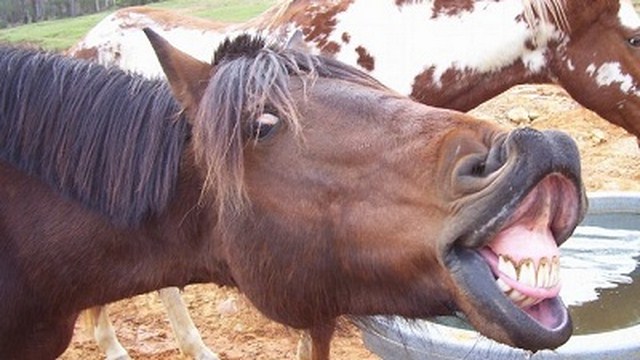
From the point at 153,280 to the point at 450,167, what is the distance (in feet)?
3.32

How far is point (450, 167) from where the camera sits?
1.54 metres

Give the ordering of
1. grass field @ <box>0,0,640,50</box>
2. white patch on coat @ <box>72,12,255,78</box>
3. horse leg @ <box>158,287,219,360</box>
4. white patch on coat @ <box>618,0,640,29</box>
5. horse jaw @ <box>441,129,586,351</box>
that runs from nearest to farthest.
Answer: horse jaw @ <box>441,129,586,351</box>
white patch on coat @ <box>618,0,640,29</box>
white patch on coat @ <box>72,12,255,78</box>
horse leg @ <box>158,287,219,360</box>
grass field @ <box>0,0,640,50</box>

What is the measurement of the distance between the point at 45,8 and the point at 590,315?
2708cm

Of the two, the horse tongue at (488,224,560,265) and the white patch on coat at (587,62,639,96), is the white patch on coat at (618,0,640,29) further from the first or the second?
the horse tongue at (488,224,560,265)

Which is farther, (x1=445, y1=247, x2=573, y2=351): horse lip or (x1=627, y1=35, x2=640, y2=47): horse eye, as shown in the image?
(x1=627, y1=35, x2=640, y2=47): horse eye

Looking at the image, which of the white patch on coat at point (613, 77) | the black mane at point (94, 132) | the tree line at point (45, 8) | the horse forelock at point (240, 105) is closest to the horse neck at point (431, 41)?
the white patch on coat at point (613, 77)

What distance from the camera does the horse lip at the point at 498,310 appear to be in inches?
58.4

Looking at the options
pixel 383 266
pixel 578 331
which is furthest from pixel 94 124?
pixel 578 331

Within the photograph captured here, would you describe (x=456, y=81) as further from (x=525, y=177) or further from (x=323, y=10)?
(x=525, y=177)

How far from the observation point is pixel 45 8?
89.7ft

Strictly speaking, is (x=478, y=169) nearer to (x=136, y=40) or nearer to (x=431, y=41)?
(x=431, y=41)

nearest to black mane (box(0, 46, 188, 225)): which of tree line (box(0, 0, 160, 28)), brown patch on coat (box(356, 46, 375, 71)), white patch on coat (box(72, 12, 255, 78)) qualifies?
brown patch on coat (box(356, 46, 375, 71))

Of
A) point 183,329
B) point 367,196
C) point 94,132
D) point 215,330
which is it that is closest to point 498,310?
point 367,196

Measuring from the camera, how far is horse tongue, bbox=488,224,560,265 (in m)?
1.48
